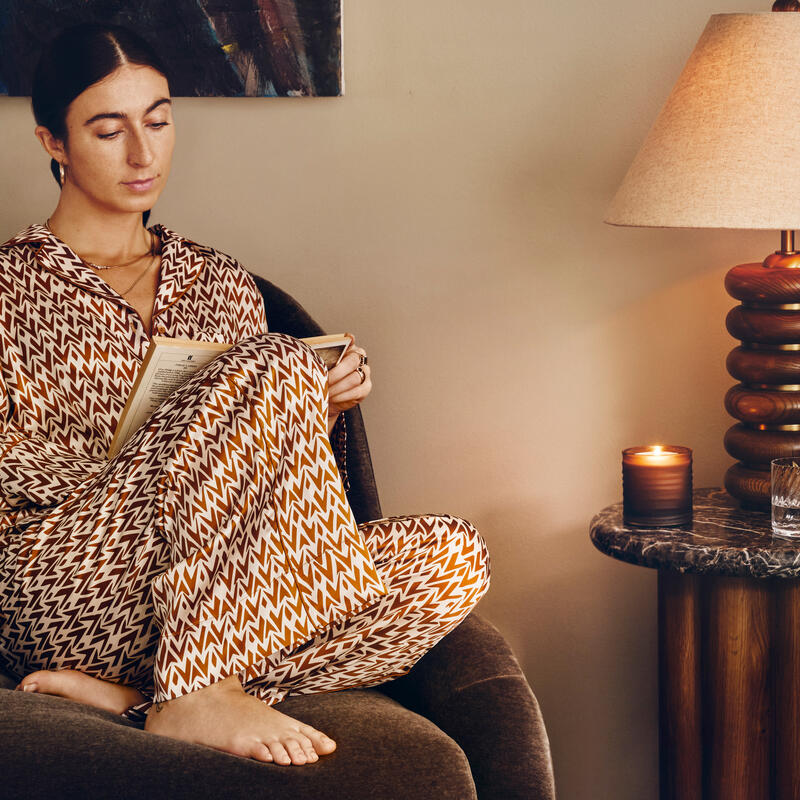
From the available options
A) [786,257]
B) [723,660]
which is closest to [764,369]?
[786,257]

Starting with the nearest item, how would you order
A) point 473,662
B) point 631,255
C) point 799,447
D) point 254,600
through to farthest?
point 254,600
point 473,662
point 799,447
point 631,255

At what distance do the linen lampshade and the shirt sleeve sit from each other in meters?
0.84

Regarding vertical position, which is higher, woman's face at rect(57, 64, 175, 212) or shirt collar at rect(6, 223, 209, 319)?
woman's face at rect(57, 64, 175, 212)

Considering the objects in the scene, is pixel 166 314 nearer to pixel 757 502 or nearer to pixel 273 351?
pixel 273 351

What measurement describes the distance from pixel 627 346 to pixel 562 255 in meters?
0.20

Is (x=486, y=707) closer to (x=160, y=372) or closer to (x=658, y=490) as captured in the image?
(x=658, y=490)

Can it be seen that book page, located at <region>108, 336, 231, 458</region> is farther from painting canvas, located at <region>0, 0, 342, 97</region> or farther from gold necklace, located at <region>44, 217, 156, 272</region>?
painting canvas, located at <region>0, 0, 342, 97</region>

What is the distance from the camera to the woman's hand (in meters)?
1.42

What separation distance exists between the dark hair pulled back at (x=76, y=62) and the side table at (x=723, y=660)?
1.00 metres

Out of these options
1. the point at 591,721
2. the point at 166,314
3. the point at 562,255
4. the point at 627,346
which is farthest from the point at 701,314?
the point at 166,314

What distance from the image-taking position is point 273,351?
124 cm

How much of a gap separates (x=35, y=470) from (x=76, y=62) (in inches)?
24.2

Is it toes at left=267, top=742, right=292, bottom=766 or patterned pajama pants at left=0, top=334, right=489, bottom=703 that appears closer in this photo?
toes at left=267, top=742, right=292, bottom=766

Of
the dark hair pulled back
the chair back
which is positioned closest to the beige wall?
the chair back
